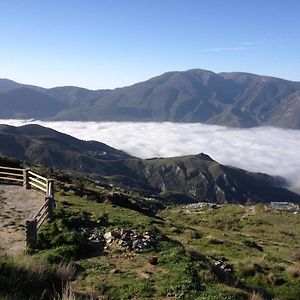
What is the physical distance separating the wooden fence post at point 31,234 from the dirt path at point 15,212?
1.35 ft

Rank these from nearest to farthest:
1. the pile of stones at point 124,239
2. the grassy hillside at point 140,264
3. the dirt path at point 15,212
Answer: the grassy hillside at point 140,264
the pile of stones at point 124,239
the dirt path at point 15,212

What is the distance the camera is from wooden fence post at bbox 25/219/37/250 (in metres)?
20.2

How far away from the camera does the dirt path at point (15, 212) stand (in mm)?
21078

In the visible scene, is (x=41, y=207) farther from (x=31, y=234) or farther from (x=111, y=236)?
(x=111, y=236)

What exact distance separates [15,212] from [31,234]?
26.3ft

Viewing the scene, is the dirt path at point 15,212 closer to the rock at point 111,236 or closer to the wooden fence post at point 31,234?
the wooden fence post at point 31,234

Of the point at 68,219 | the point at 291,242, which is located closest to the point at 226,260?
the point at 68,219

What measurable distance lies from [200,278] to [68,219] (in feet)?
33.4

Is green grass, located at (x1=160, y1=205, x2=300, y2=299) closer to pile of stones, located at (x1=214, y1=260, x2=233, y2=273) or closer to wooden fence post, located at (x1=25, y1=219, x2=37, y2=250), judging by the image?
pile of stones, located at (x1=214, y1=260, x2=233, y2=273)

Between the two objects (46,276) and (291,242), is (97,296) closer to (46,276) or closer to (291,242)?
(46,276)

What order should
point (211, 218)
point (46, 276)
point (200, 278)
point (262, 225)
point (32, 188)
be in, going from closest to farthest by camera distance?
point (46, 276) < point (200, 278) < point (32, 188) < point (262, 225) < point (211, 218)

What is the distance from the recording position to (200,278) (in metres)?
16.4

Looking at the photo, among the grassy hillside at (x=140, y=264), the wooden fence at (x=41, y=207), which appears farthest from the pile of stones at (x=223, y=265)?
the wooden fence at (x=41, y=207)

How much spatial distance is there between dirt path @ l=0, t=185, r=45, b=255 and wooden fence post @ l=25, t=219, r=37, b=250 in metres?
0.41
